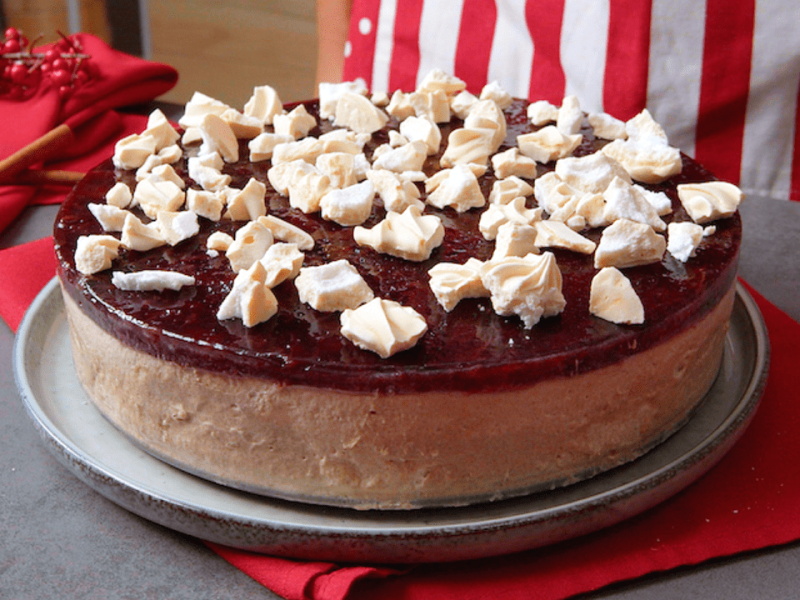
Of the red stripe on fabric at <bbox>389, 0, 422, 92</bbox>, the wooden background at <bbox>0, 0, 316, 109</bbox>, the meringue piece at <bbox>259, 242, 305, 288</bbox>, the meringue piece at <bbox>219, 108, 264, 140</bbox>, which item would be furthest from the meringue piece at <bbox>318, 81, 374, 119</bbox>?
the wooden background at <bbox>0, 0, 316, 109</bbox>

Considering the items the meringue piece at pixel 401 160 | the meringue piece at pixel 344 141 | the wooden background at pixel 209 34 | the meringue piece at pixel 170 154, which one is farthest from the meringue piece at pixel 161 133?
the wooden background at pixel 209 34

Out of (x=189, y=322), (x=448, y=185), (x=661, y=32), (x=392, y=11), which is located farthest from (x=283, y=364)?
(x=392, y=11)

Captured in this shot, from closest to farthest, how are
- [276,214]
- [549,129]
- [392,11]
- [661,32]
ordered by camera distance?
[276,214]
[549,129]
[661,32]
[392,11]

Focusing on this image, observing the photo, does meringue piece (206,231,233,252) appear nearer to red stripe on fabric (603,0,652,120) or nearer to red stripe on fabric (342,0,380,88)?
red stripe on fabric (603,0,652,120)

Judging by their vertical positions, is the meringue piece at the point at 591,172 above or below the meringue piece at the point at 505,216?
above

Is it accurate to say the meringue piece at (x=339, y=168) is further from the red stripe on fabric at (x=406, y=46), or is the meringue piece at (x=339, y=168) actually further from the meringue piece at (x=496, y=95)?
the red stripe on fabric at (x=406, y=46)

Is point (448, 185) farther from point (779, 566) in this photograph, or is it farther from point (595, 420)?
point (779, 566)
